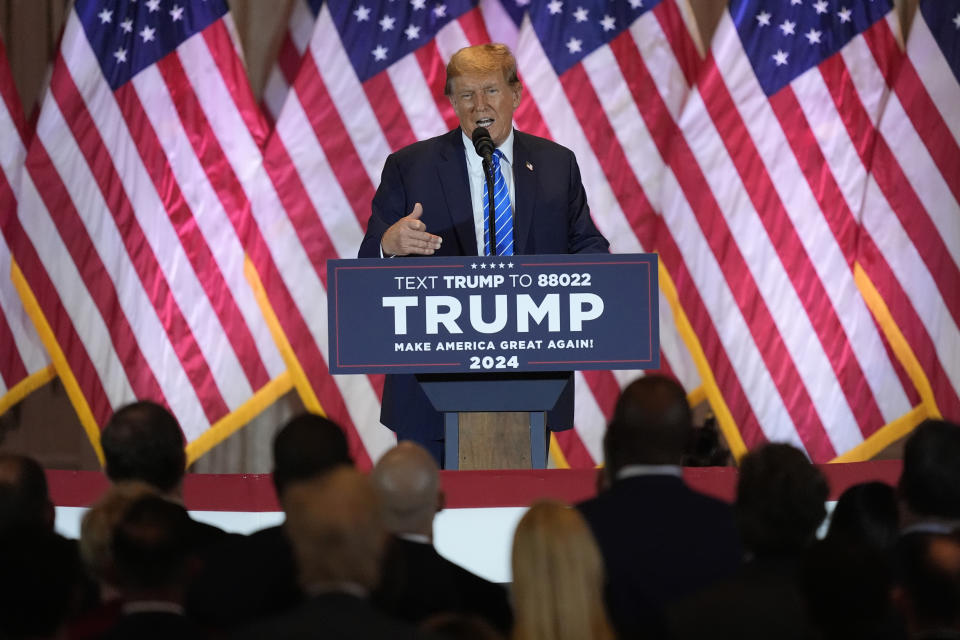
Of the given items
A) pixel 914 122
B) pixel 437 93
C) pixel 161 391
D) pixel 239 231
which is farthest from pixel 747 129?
pixel 161 391

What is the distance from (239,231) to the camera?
243 inches

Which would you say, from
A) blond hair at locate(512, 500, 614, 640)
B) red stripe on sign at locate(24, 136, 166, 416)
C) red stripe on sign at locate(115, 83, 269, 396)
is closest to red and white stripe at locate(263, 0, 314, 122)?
red stripe on sign at locate(115, 83, 269, 396)

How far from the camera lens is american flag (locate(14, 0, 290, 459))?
6.16m

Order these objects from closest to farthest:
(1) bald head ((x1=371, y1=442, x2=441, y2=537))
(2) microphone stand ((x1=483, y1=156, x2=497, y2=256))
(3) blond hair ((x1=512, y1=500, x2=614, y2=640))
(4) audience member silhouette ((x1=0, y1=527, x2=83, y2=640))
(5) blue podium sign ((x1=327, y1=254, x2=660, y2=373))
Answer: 1. (3) blond hair ((x1=512, y1=500, x2=614, y2=640))
2. (4) audience member silhouette ((x1=0, y1=527, x2=83, y2=640))
3. (1) bald head ((x1=371, y1=442, x2=441, y2=537))
4. (5) blue podium sign ((x1=327, y1=254, x2=660, y2=373))
5. (2) microphone stand ((x1=483, y1=156, x2=497, y2=256))

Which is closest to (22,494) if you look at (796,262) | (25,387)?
(25,387)

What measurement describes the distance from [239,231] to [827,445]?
2.92m

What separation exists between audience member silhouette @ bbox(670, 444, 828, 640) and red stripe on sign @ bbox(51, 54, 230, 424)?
13.7ft

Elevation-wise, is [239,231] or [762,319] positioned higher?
→ [239,231]

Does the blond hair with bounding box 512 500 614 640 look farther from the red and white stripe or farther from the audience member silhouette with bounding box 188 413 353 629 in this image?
the red and white stripe

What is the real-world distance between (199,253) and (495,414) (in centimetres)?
306

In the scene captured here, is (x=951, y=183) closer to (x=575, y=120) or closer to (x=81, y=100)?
(x=575, y=120)

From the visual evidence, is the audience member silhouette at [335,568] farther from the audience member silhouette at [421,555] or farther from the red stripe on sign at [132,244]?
the red stripe on sign at [132,244]

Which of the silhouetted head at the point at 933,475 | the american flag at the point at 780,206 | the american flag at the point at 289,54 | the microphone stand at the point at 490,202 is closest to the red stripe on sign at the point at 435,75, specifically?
the american flag at the point at 289,54

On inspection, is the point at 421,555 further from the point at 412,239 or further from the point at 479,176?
the point at 479,176
